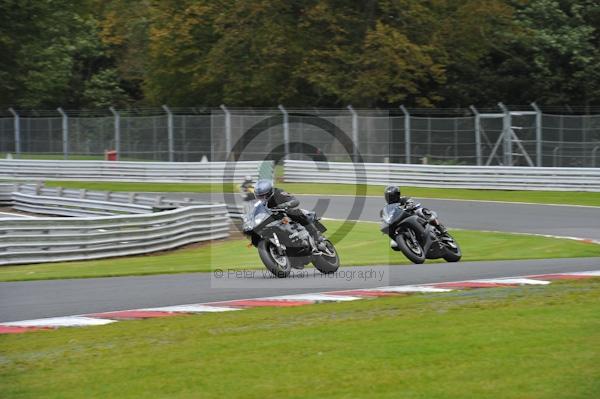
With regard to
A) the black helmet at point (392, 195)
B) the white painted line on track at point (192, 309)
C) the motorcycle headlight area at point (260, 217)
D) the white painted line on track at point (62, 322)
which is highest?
the black helmet at point (392, 195)

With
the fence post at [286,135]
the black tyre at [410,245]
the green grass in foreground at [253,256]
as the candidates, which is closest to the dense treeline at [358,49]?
the fence post at [286,135]

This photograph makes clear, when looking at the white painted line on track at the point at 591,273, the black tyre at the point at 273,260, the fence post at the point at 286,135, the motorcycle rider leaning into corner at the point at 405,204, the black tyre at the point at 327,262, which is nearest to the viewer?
the black tyre at the point at 273,260

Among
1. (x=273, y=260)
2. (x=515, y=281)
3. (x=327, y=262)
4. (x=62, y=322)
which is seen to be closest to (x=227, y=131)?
(x=327, y=262)

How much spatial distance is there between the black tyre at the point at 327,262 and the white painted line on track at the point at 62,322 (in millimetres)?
4187

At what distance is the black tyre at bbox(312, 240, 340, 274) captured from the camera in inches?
546

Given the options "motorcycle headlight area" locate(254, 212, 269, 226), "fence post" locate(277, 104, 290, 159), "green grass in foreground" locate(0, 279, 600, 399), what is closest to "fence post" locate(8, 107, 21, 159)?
"fence post" locate(277, 104, 290, 159)

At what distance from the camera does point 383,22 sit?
41.4m

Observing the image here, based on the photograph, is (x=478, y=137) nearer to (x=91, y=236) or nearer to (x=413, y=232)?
(x=91, y=236)

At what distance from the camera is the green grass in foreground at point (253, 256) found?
15555mm

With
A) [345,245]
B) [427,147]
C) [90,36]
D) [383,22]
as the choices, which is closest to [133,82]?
[90,36]

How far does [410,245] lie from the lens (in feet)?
49.6

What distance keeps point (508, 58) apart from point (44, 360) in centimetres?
3819

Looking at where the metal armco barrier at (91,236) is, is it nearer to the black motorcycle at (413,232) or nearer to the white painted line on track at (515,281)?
the black motorcycle at (413,232)

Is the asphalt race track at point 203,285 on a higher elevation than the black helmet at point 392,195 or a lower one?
lower
